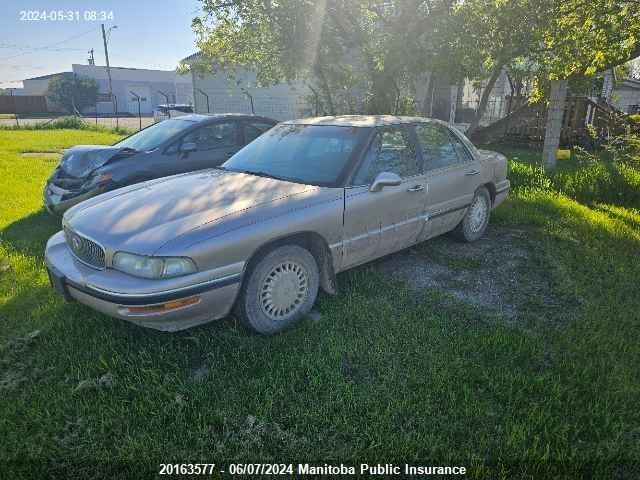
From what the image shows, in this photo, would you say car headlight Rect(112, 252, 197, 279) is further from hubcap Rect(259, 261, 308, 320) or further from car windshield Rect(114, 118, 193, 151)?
car windshield Rect(114, 118, 193, 151)

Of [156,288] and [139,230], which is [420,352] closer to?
[156,288]

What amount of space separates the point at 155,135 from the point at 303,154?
10.5 feet

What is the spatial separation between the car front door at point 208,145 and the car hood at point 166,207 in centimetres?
235

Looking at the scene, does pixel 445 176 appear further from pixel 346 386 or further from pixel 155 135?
pixel 155 135

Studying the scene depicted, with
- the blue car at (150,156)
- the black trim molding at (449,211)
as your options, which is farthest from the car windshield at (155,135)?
the black trim molding at (449,211)

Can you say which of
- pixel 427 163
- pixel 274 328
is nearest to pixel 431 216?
pixel 427 163

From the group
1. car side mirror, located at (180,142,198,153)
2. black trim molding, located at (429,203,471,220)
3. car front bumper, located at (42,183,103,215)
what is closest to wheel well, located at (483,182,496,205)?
black trim molding, located at (429,203,471,220)

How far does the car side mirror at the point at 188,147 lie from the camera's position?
6172 mm

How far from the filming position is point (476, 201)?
523cm

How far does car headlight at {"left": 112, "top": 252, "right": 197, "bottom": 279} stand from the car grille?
1.05ft

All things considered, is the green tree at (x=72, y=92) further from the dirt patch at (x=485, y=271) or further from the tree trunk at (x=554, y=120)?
the dirt patch at (x=485, y=271)

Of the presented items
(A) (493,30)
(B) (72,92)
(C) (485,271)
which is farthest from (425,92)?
(B) (72,92)

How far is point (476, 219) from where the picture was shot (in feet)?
17.4

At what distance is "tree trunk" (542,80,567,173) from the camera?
8805 mm
